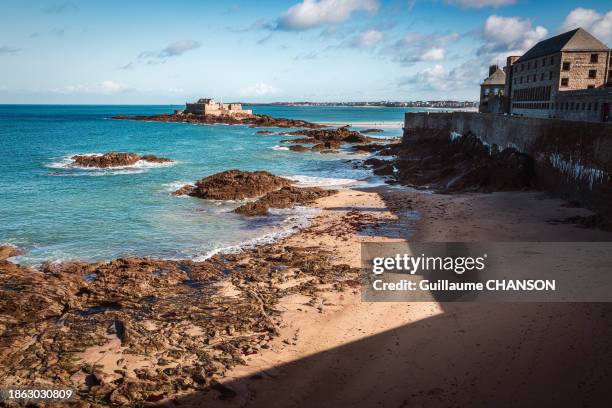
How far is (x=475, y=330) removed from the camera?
967 centimetres

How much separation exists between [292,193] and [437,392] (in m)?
17.8

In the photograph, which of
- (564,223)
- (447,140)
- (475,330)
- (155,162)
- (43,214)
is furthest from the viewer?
(447,140)

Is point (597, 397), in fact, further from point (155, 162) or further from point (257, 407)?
point (155, 162)

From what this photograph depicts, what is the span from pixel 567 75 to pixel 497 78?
19.6m

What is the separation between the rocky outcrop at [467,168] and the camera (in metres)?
24.5

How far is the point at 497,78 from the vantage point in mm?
55344

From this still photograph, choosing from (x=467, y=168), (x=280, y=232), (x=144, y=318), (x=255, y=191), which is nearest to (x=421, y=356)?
(x=144, y=318)

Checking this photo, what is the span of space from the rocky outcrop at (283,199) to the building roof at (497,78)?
3867cm

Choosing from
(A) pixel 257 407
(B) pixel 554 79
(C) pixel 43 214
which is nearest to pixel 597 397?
(A) pixel 257 407

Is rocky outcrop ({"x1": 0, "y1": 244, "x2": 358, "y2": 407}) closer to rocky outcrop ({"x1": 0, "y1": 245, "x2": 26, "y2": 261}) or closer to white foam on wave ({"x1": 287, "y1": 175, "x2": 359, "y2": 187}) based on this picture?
rocky outcrop ({"x1": 0, "y1": 245, "x2": 26, "y2": 261})

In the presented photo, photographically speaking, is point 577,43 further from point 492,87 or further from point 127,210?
point 127,210

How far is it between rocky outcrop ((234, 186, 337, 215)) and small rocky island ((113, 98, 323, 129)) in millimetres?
68439

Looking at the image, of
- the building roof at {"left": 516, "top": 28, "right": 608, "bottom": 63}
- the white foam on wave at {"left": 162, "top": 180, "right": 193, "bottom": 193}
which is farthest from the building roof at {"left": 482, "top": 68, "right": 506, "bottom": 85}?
the white foam on wave at {"left": 162, "top": 180, "right": 193, "bottom": 193}

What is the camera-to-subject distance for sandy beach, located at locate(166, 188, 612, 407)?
7.73 metres
